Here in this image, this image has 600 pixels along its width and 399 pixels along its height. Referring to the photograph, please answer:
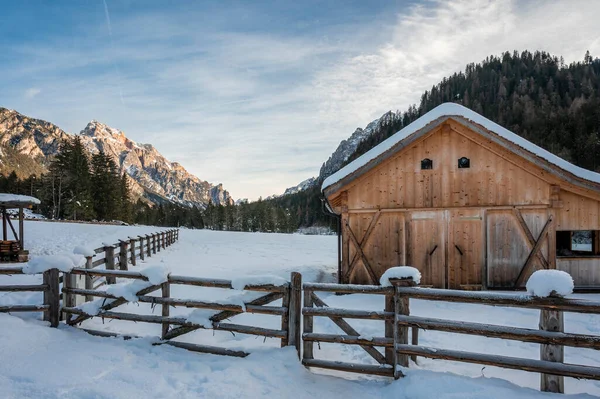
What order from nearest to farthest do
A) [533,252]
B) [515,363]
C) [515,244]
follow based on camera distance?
1. [515,363]
2. [533,252]
3. [515,244]

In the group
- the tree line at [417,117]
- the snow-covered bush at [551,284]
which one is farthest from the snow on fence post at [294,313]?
the tree line at [417,117]

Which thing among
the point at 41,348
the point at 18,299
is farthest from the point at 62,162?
the point at 41,348

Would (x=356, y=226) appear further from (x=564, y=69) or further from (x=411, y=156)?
(x=564, y=69)

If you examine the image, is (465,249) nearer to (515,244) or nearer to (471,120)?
(515,244)

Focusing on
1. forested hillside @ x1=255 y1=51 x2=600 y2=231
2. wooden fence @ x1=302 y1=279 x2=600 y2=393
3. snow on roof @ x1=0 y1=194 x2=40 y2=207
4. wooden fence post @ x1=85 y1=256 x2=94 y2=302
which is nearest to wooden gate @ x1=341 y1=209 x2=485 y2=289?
wooden fence @ x1=302 y1=279 x2=600 y2=393

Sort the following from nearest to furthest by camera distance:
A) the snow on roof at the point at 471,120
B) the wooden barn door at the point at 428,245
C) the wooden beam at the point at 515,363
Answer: the wooden beam at the point at 515,363
the snow on roof at the point at 471,120
the wooden barn door at the point at 428,245

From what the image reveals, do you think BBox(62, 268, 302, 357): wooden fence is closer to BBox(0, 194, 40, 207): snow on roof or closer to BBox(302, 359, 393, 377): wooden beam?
BBox(302, 359, 393, 377): wooden beam

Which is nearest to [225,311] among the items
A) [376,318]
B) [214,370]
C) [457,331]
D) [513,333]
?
[214,370]

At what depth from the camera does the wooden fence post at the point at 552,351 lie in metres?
4.47

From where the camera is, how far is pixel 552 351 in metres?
4.51

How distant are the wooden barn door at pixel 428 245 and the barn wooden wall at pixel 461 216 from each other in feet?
0.10

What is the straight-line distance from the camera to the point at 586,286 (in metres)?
11.3

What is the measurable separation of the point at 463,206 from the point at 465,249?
142 centimetres

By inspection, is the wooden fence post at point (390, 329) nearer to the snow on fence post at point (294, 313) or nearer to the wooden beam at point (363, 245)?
the snow on fence post at point (294, 313)
